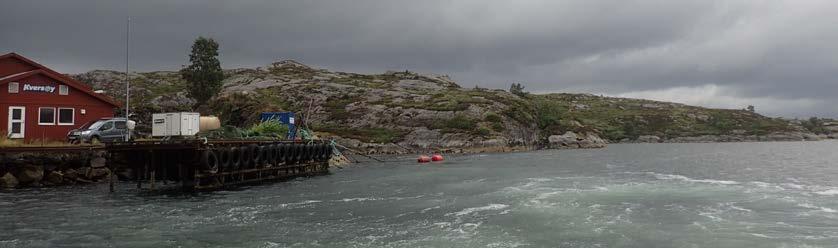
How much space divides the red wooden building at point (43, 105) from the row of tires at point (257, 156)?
15.0 meters

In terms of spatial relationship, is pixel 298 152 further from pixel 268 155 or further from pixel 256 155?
pixel 256 155

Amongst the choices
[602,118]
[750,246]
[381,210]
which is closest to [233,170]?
[381,210]

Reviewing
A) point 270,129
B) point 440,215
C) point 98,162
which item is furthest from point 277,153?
point 440,215

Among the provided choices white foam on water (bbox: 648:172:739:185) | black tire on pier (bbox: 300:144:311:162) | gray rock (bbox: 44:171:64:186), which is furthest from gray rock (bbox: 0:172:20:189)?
white foam on water (bbox: 648:172:739:185)

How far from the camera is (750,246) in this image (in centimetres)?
1593

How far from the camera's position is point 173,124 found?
35750mm

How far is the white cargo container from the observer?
1399 inches

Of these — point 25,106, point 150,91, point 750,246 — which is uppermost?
point 150,91

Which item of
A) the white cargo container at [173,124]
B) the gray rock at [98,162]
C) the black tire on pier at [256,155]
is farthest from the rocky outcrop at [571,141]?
the gray rock at [98,162]

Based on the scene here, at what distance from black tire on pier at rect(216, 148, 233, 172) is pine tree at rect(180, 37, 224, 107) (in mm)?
57873

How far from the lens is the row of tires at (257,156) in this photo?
31.7 meters

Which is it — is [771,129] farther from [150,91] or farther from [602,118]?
[150,91]

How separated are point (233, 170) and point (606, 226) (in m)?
23.5

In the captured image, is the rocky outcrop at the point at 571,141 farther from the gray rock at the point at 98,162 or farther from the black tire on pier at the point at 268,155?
the gray rock at the point at 98,162
